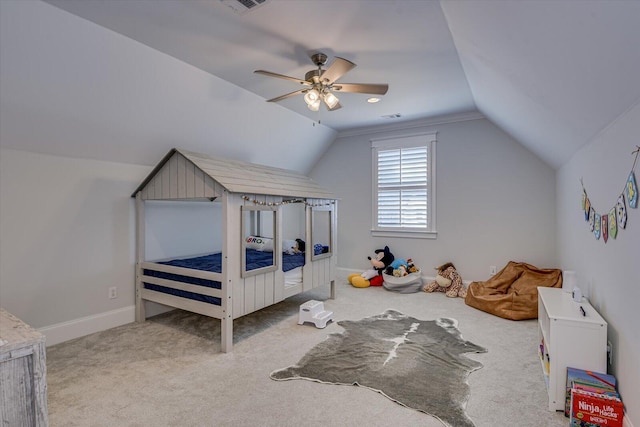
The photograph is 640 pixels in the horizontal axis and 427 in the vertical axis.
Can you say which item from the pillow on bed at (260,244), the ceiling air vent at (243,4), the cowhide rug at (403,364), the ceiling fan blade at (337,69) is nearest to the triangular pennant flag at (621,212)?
the cowhide rug at (403,364)

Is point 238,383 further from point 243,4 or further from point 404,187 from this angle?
point 404,187

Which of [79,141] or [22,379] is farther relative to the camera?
[79,141]

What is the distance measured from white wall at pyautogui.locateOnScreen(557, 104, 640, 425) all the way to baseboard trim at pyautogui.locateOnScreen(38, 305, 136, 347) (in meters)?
4.07

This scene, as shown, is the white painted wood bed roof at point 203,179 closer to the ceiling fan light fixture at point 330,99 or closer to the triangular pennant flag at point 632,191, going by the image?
the ceiling fan light fixture at point 330,99

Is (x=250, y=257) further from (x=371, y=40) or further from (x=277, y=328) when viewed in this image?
(x=371, y=40)

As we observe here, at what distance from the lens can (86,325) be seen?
3182 mm

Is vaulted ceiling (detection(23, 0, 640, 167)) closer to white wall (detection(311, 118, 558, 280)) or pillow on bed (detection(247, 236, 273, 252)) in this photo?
white wall (detection(311, 118, 558, 280))

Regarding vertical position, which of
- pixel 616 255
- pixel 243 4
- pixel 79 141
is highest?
pixel 243 4

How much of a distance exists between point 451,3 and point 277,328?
10.0 ft

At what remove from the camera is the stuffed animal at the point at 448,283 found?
4.52 m

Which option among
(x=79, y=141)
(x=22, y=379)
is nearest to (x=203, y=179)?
(x=79, y=141)

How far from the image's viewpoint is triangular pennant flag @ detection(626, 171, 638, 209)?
162 centimetres

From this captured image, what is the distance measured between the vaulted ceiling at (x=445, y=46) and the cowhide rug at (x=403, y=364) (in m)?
1.91

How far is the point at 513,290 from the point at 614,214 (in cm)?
232
